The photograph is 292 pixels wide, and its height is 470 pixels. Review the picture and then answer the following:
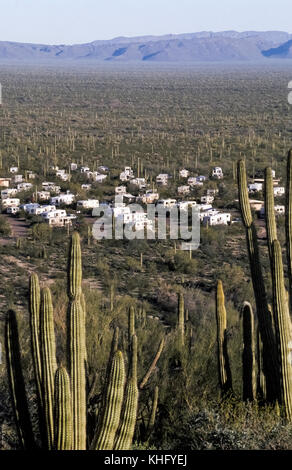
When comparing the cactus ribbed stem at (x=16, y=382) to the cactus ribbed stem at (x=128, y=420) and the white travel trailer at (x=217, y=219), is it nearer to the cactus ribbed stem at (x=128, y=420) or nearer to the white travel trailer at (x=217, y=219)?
the cactus ribbed stem at (x=128, y=420)

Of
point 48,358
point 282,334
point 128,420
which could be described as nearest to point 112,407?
point 128,420

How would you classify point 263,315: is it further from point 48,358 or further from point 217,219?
point 217,219

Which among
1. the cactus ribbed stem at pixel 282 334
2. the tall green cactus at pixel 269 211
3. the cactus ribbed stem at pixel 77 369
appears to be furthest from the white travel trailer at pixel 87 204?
the cactus ribbed stem at pixel 77 369

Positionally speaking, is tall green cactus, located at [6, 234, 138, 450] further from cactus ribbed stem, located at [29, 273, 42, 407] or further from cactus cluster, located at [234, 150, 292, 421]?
cactus cluster, located at [234, 150, 292, 421]

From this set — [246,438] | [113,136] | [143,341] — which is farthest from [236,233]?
[113,136]

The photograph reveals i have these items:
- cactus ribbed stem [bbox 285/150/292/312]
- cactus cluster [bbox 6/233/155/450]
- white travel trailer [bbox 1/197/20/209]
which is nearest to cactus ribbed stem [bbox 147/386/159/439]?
cactus cluster [bbox 6/233/155/450]

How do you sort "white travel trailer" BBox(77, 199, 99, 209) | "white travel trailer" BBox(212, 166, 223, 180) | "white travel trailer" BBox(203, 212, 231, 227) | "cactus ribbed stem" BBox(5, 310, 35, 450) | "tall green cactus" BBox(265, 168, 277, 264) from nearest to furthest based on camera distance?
"cactus ribbed stem" BBox(5, 310, 35, 450) < "tall green cactus" BBox(265, 168, 277, 264) < "white travel trailer" BBox(203, 212, 231, 227) < "white travel trailer" BBox(77, 199, 99, 209) < "white travel trailer" BBox(212, 166, 223, 180)

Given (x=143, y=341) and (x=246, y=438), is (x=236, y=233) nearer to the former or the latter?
(x=143, y=341)
